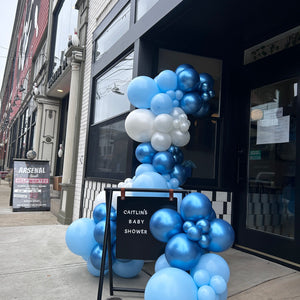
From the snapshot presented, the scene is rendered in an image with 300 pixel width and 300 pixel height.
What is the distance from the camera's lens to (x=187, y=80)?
2.93m

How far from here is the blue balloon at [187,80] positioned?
2926 mm

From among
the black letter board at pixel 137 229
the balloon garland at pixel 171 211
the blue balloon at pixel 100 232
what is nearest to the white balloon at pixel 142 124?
the balloon garland at pixel 171 211

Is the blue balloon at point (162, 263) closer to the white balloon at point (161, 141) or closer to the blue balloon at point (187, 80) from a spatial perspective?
the white balloon at point (161, 141)

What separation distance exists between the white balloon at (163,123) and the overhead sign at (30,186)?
582cm

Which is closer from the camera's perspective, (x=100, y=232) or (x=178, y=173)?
(x=100, y=232)

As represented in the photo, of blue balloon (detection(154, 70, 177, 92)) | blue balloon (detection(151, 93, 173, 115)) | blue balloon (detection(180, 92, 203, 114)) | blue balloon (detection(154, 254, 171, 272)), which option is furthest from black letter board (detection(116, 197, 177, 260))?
blue balloon (detection(154, 70, 177, 92))

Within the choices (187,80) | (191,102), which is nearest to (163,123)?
(191,102)

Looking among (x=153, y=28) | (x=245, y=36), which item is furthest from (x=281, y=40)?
(x=153, y=28)

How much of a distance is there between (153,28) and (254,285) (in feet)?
9.72

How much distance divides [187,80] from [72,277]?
232 centimetres

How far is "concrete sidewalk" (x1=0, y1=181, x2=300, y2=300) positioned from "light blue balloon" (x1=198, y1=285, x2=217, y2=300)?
610mm

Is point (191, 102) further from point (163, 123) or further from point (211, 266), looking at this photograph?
point (211, 266)

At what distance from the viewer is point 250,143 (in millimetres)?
3752

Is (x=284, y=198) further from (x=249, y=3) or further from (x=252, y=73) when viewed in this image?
(x=249, y=3)
